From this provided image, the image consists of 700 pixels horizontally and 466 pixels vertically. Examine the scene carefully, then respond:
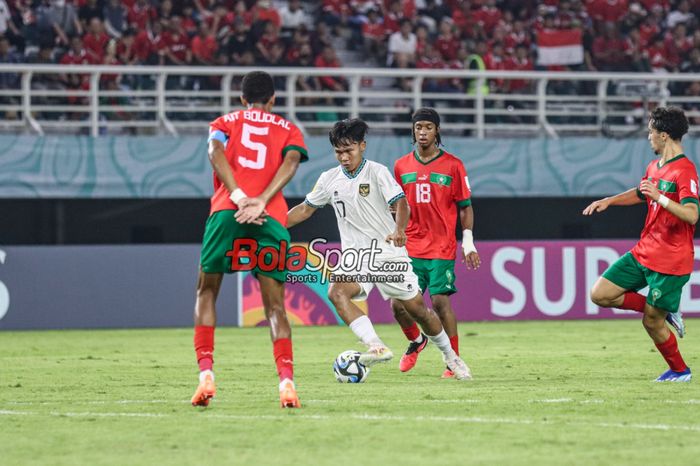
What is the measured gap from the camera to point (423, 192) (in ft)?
39.9

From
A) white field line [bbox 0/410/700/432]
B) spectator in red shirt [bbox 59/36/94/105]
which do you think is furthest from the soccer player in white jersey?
spectator in red shirt [bbox 59/36/94/105]

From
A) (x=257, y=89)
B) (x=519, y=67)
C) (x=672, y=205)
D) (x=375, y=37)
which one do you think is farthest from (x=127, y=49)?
(x=257, y=89)

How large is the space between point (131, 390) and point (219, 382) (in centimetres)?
95

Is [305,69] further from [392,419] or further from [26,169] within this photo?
[392,419]

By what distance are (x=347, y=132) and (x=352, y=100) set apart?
11.5m

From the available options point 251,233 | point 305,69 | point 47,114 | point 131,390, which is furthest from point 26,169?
point 251,233

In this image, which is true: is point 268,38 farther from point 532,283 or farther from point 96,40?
point 532,283

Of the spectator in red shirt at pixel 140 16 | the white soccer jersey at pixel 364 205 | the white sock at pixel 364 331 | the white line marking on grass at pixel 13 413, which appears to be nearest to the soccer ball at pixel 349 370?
the white sock at pixel 364 331

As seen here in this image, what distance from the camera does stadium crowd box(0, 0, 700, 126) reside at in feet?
73.7

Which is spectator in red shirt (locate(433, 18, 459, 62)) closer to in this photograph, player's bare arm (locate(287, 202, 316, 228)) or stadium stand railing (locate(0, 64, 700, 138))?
stadium stand railing (locate(0, 64, 700, 138))

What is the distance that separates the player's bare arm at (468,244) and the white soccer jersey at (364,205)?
61 centimetres

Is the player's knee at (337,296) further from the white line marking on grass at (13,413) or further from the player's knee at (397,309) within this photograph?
the white line marking on grass at (13,413)

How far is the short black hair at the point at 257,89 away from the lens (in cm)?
894

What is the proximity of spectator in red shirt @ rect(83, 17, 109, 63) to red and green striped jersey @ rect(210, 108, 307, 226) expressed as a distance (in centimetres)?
1387
